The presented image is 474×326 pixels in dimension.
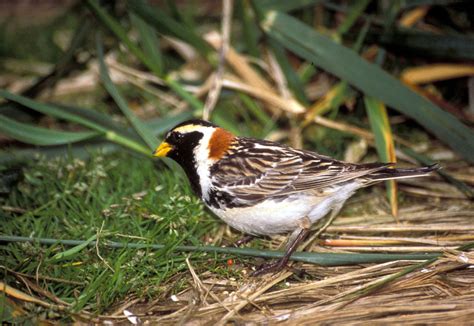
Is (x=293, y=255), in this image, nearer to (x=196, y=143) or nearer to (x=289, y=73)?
(x=196, y=143)

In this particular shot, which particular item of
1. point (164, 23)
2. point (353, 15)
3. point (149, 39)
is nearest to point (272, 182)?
point (164, 23)

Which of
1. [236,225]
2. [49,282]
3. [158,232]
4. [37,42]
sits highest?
[37,42]

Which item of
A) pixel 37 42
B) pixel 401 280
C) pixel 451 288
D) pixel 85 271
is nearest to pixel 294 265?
pixel 401 280

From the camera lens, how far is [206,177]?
446 centimetres

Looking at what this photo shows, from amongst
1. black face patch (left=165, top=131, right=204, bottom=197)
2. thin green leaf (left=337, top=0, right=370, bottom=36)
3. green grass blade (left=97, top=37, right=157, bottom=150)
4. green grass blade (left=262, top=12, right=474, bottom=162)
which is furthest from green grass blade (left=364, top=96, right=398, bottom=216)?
green grass blade (left=97, top=37, right=157, bottom=150)

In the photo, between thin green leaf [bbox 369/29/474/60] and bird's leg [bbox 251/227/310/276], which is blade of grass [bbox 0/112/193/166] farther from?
thin green leaf [bbox 369/29/474/60]

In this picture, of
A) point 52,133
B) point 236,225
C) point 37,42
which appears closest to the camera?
point 236,225

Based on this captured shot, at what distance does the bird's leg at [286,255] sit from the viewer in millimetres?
4137

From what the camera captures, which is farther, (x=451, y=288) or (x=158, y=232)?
(x=158, y=232)

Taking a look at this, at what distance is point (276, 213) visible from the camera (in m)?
4.28

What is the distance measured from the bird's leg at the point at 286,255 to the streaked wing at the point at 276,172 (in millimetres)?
325

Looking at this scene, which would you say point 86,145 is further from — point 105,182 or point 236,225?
point 236,225

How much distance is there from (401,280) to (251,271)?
3.51 feet

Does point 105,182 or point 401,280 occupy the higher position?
point 401,280
